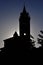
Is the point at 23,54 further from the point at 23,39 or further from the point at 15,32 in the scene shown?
the point at 15,32

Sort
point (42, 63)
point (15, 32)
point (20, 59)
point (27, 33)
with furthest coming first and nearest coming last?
point (15, 32), point (27, 33), point (20, 59), point (42, 63)

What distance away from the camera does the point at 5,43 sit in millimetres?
43938

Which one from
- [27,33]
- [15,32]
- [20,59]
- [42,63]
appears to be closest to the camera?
[42,63]

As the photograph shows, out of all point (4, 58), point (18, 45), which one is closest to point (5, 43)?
point (18, 45)

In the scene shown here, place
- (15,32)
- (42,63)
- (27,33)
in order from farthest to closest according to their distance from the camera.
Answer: (15,32), (27,33), (42,63)

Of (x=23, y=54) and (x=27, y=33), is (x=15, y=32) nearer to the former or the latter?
(x=27, y=33)

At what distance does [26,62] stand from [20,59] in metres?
1.24

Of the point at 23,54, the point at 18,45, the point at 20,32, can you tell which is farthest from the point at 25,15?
the point at 23,54

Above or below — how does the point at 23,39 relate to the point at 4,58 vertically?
above

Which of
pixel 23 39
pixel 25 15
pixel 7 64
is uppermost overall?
pixel 25 15

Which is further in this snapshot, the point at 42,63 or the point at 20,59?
the point at 20,59

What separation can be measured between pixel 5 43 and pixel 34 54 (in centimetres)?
1912

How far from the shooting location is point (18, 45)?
37906mm

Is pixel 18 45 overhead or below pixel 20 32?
below
